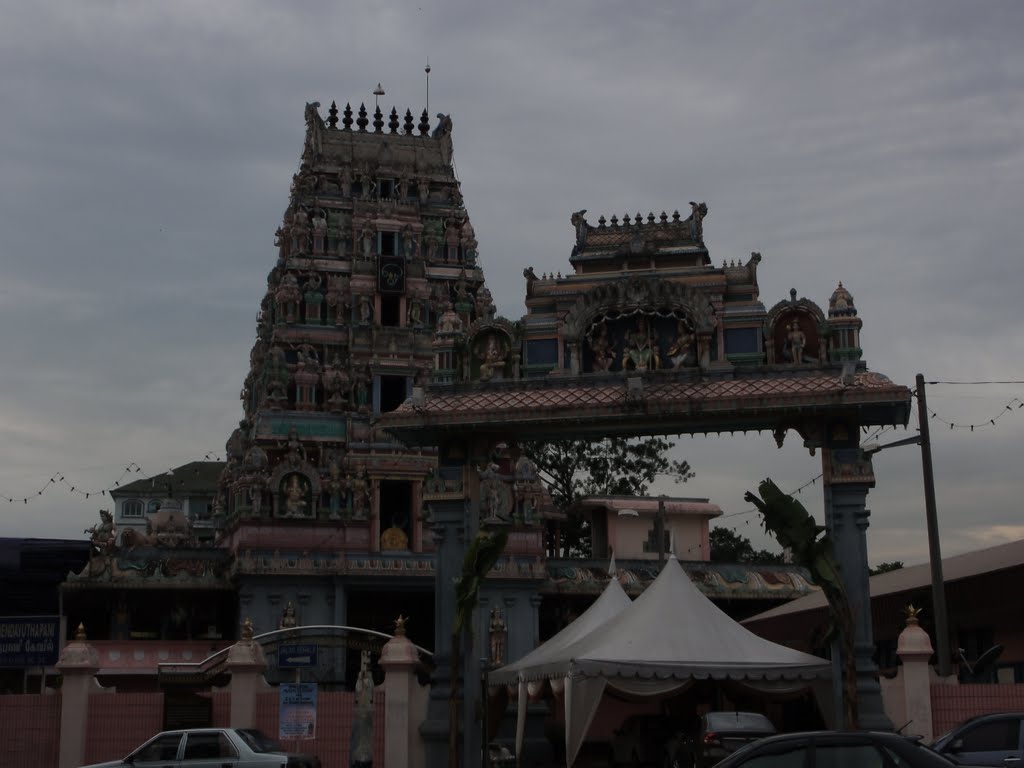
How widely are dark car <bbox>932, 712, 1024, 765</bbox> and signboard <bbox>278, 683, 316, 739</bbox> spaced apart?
10400mm

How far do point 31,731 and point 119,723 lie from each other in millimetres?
1598

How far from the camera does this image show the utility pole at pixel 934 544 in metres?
25.0

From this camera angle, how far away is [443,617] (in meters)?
24.9

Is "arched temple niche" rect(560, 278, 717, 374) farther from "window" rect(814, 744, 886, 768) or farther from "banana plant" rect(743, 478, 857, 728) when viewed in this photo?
"window" rect(814, 744, 886, 768)

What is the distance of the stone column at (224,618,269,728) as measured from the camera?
77.8ft

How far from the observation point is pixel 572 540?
64125mm

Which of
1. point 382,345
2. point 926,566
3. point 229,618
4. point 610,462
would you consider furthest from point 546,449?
point 926,566

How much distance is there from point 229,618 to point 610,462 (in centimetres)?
2146

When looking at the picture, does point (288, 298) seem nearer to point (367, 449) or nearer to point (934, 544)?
point (367, 449)

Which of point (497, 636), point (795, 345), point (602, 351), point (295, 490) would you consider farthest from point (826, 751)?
point (295, 490)

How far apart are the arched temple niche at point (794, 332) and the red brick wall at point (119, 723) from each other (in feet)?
40.9

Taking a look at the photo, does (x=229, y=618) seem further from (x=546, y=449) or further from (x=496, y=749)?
(x=496, y=749)

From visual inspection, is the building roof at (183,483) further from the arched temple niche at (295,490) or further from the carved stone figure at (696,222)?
the carved stone figure at (696,222)

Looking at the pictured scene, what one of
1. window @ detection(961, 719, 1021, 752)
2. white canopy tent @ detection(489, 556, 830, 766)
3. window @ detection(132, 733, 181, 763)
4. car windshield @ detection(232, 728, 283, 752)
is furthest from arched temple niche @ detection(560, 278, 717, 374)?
window @ detection(132, 733, 181, 763)
